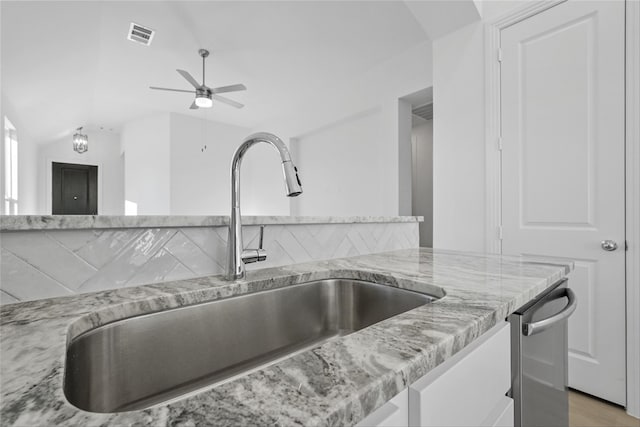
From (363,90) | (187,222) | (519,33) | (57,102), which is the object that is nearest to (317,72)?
(363,90)

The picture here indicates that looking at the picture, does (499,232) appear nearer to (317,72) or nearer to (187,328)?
(187,328)

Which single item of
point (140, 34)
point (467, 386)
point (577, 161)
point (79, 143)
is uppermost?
point (140, 34)

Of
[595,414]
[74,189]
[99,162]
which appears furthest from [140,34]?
[74,189]

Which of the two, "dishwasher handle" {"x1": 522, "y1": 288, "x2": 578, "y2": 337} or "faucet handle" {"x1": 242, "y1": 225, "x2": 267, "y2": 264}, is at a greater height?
"faucet handle" {"x1": 242, "y1": 225, "x2": 267, "y2": 264}

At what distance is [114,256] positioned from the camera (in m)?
0.71

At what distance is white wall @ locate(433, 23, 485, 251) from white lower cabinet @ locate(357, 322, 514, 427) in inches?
66.4

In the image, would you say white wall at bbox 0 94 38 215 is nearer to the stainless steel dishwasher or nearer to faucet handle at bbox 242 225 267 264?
faucet handle at bbox 242 225 267 264

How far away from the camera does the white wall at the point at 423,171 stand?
4270 mm

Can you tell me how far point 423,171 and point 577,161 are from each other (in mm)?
2638

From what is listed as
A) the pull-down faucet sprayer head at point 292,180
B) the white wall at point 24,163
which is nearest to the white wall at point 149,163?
the white wall at point 24,163

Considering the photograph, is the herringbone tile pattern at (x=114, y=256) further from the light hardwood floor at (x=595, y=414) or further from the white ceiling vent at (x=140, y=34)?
the white ceiling vent at (x=140, y=34)

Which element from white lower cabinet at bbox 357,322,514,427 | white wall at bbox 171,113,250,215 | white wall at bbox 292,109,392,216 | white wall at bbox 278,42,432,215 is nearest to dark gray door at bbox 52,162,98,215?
white wall at bbox 171,113,250,215

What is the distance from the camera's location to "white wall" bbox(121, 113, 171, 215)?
540 centimetres

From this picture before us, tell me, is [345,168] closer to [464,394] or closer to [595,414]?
[595,414]
